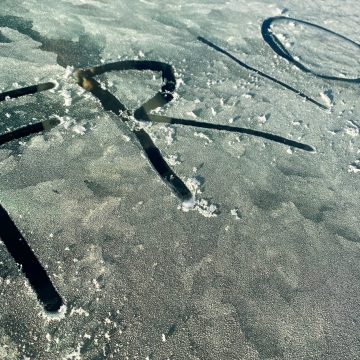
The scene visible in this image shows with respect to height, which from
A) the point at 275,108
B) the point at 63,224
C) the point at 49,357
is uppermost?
the point at 275,108

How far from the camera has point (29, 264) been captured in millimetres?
2449

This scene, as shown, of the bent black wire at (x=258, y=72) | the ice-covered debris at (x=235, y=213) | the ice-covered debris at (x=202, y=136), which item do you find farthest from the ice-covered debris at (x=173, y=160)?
the bent black wire at (x=258, y=72)

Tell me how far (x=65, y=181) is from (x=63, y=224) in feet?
1.31

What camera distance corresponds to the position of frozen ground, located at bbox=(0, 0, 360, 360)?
2.32 meters

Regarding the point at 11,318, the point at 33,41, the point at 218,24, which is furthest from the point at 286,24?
the point at 11,318

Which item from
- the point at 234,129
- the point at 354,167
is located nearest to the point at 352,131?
the point at 354,167

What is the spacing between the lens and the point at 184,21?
5.04 m

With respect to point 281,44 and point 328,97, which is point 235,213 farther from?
point 281,44

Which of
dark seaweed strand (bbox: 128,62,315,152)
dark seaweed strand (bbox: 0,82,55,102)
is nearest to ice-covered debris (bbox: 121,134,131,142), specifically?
dark seaweed strand (bbox: 128,62,315,152)

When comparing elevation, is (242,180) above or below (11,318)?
above

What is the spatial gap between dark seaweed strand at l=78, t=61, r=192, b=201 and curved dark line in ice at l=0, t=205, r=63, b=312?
112cm

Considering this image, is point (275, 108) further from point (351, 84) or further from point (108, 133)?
point (108, 133)

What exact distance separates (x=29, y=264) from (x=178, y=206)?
3.61 ft

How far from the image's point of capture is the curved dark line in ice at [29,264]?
91.4 inches
